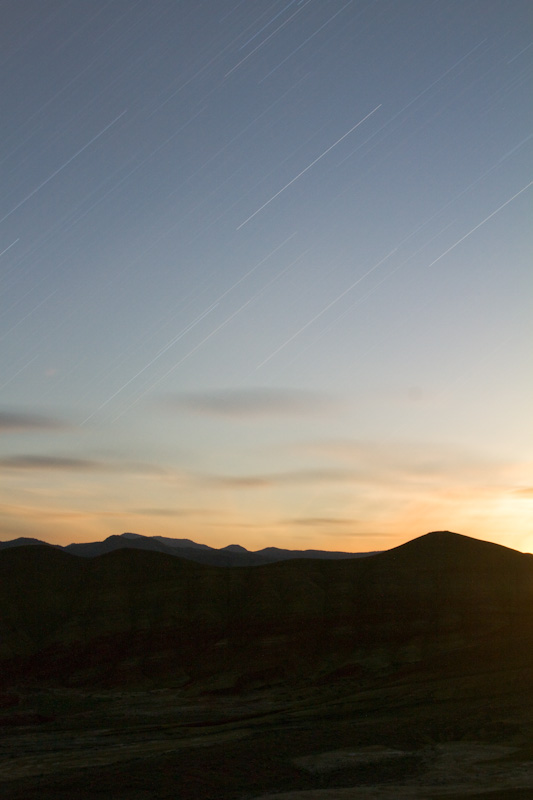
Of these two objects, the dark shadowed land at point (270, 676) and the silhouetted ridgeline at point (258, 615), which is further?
the silhouetted ridgeline at point (258, 615)

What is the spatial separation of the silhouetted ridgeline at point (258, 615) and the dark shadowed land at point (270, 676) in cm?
19

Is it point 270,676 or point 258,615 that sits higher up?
point 258,615

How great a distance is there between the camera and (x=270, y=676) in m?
56.7

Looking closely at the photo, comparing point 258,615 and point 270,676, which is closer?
point 270,676

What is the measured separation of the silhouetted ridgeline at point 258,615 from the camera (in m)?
58.9

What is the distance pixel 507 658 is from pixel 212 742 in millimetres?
25191

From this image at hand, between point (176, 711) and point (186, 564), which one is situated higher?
point (186, 564)

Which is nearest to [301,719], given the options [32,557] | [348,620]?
[348,620]

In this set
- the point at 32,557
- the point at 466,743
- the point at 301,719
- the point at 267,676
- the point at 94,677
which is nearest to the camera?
the point at 466,743

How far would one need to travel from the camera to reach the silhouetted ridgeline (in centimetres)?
5891

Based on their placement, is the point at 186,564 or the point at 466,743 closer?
the point at 466,743

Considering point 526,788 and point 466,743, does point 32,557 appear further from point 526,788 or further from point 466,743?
point 526,788

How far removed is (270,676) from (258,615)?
10082 mm

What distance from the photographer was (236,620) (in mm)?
67312
